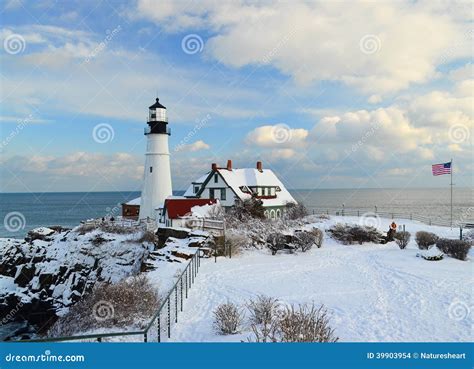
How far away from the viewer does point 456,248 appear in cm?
1833

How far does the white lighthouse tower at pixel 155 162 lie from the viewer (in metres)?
36.6

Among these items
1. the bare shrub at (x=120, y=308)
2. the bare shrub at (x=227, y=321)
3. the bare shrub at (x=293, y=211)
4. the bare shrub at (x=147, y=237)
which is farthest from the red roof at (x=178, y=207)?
the bare shrub at (x=227, y=321)

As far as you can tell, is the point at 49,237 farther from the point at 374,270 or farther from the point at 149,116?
the point at 374,270

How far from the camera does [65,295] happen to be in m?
24.7

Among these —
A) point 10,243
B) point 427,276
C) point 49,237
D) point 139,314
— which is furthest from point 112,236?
point 427,276

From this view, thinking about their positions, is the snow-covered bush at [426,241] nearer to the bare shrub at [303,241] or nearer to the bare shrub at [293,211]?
the bare shrub at [303,241]

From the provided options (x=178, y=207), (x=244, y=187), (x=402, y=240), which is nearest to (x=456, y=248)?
(x=402, y=240)

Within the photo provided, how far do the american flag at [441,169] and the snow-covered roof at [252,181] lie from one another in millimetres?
15051

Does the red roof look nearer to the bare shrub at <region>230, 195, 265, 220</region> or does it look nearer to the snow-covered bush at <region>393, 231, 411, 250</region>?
the bare shrub at <region>230, 195, 265, 220</region>

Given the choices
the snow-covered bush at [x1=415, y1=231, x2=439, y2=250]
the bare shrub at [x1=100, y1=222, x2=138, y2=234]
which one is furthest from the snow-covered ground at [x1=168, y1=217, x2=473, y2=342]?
the bare shrub at [x1=100, y1=222, x2=138, y2=234]

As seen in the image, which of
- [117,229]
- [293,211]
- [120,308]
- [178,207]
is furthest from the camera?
[293,211]

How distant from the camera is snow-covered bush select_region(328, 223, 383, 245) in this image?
2469 cm

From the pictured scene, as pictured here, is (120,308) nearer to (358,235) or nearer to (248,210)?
(358,235)

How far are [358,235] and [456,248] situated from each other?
6.97 metres
